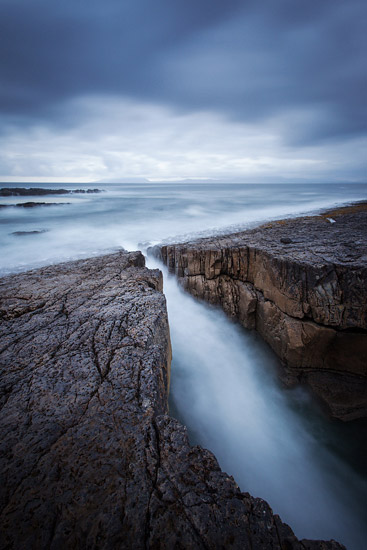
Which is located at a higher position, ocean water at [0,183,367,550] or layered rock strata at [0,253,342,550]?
layered rock strata at [0,253,342,550]

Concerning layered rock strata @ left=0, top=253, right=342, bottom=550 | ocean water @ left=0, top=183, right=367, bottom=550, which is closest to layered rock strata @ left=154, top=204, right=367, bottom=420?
ocean water @ left=0, top=183, right=367, bottom=550

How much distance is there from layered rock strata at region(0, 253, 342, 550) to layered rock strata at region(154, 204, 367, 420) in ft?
9.25

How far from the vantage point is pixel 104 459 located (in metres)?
1.73

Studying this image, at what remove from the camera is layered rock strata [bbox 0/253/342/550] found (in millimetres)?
1408

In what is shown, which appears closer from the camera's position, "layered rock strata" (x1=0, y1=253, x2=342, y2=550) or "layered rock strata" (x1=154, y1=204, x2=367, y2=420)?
"layered rock strata" (x1=0, y1=253, x2=342, y2=550)

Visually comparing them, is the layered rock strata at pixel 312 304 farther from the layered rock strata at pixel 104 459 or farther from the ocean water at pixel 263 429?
the layered rock strata at pixel 104 459

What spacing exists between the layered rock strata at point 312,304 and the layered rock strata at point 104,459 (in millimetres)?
2819

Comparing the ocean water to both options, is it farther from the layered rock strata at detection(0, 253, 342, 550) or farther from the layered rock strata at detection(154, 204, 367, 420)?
the layered rock strata at detection(0, 253, 342, 550)

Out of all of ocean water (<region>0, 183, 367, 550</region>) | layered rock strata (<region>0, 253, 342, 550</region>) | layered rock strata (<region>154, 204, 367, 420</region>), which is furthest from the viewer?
layered rock strata (<region>154, 204, 367, 420</region>)

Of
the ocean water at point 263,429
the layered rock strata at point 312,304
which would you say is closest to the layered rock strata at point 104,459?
the ocean water at point 263,429

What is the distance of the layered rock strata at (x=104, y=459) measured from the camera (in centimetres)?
141

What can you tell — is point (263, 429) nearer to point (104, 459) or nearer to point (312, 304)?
point (312, 304)

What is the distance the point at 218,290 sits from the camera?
6137mm

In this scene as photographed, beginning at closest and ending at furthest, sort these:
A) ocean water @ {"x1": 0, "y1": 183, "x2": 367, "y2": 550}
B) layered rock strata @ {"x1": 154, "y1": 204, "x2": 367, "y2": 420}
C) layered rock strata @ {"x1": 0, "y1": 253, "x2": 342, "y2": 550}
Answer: layered rock strata @ {"x1": 0, "y1": 253, "x2": 342, "y2": 550} → ocean water @ {"x1": 0, "y1": 183, "x2": 367, "y2": 550} → layered rock strata @ {"x1": 154, "y1": 204, "x2": 367, "y2": 420}
